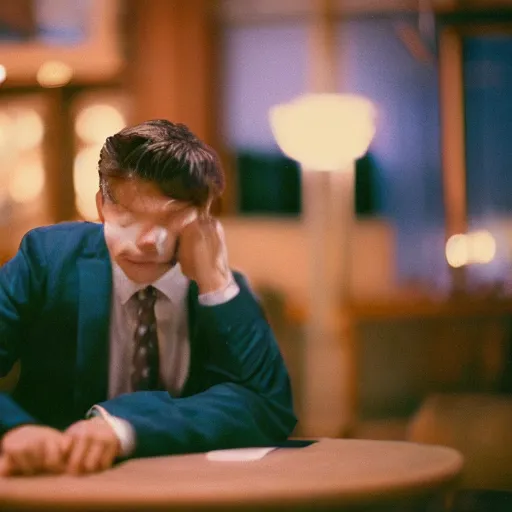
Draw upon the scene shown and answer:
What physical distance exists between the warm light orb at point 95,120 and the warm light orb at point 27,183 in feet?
0.84

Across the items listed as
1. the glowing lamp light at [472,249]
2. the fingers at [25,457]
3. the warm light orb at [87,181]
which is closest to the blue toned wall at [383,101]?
the glowing lamp light at [472,249]

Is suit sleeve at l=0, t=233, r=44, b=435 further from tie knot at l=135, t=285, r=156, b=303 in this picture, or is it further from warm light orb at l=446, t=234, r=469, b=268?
warm light orb at l=446, t=234, r=469, b=268

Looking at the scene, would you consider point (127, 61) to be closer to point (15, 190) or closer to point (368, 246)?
point (15, 190)

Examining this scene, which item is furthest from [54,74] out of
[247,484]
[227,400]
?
[247,484]

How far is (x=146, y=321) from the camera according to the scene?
3.03 feet

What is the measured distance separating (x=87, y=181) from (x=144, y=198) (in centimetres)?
86

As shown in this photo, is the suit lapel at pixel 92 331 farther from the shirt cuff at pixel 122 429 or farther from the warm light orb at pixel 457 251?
the warm light orb at pixel 457 251

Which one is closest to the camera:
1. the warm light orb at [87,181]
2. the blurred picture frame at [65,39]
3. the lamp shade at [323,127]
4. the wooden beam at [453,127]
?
the warm light orb at [87,181]

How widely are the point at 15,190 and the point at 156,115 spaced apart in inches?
28.9

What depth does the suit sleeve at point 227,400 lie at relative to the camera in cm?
88

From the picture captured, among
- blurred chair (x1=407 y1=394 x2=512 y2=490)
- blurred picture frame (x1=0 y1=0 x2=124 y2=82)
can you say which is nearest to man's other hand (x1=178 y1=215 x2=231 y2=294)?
blurred chair (x1=407 y1=394 x2=512 y2=490)

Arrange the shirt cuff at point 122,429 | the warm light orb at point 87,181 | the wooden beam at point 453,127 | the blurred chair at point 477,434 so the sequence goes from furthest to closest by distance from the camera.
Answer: the wooden beam at point 453,127
the blurred chair at point 477,434
the warm light orb at point 87,181
the shirt cuff at point 122,429

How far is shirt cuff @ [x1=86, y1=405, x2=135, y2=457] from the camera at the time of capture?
2.78ft

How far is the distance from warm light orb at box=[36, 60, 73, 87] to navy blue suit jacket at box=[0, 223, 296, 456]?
282 centimetres
